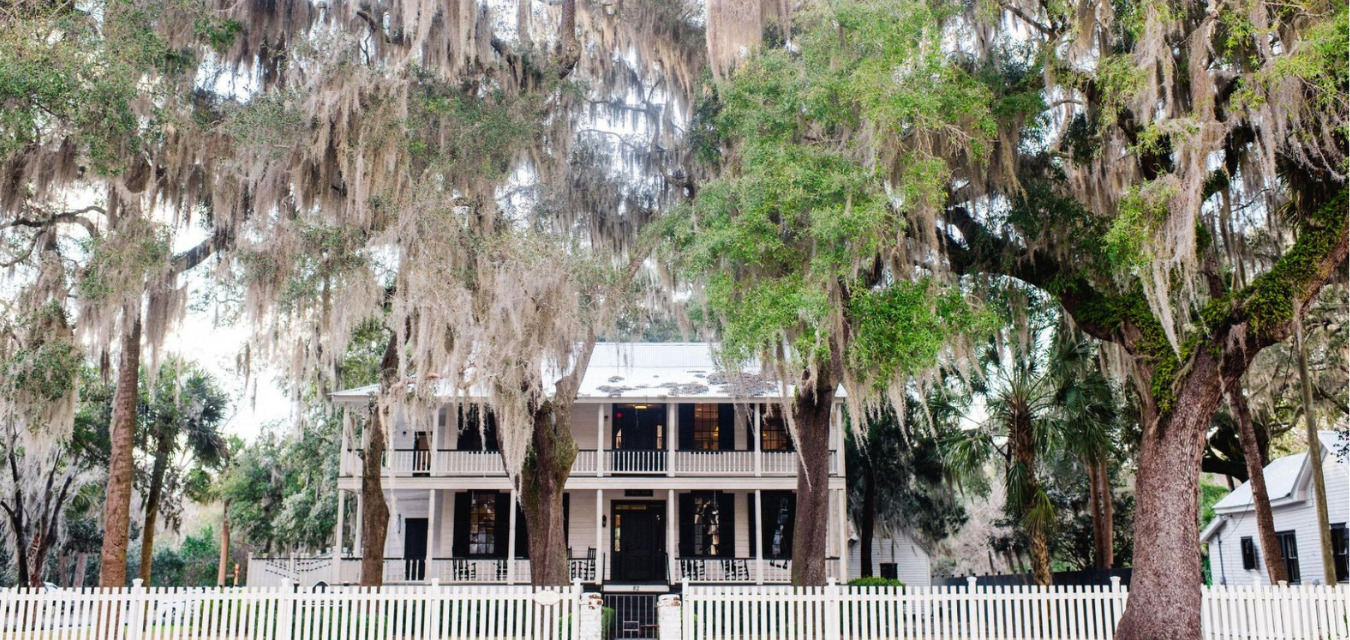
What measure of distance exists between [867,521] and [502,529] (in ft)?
29.4

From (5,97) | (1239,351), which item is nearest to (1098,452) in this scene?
(1239,351)

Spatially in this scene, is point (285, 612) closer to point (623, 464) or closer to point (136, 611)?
point (136, 611)

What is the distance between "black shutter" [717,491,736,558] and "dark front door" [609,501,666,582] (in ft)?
3.87

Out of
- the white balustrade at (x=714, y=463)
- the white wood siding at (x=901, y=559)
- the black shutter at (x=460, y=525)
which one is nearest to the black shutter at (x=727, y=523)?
the white balustrade at (x=714, y=463)

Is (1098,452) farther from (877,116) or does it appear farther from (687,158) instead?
(877,116)

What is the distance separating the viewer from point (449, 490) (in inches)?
796

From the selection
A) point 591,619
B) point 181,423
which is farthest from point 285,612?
point 181,423

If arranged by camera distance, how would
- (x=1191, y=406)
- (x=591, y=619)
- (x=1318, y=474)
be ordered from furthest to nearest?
1. (x=1318, y=474)
2. (x=591, y=619)
3. (x=1191, y=406)

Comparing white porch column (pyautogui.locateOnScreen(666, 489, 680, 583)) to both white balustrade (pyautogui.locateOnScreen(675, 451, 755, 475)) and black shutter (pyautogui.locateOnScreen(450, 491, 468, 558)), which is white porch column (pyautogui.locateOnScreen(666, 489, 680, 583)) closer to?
white balustrade (pyautogui.locateOnScreen(675, 451, 755, 475))

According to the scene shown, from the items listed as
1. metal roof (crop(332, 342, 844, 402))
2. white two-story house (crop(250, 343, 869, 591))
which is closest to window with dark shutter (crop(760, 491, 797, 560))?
white two-story house (crop(250, 343, 869, 591))

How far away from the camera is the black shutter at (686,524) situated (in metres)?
20.6

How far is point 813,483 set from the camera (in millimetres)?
14336

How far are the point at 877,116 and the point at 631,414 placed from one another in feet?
38.8

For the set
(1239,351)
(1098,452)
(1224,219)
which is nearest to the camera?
(1239,351)
